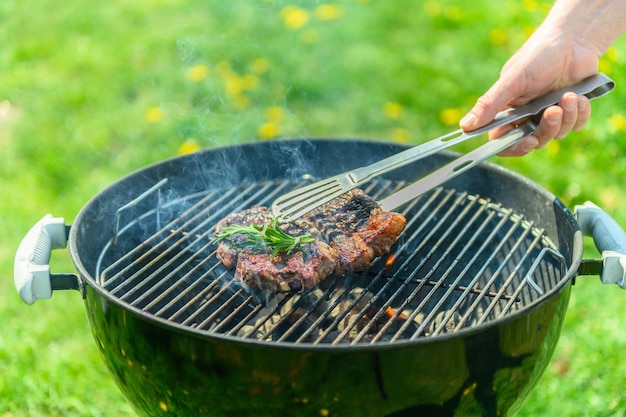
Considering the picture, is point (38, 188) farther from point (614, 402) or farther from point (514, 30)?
point (514, 30)

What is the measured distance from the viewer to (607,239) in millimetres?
2467

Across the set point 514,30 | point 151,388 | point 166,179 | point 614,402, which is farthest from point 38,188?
point 514,30

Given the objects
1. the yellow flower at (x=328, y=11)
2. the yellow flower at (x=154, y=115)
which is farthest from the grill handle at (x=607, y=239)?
the yellow flower at (x=328, y=11)

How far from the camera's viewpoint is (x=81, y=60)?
231 inches

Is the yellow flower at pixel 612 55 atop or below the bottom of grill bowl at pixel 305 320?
below

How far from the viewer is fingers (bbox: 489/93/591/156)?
2.63 m

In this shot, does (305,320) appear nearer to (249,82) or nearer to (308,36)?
(249,82)

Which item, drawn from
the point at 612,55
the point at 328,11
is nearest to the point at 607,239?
the point at 612,55

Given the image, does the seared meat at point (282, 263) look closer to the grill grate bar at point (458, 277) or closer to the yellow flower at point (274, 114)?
the grill grate bar at point (458, 277)

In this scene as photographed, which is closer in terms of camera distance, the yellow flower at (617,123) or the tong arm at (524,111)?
the tong arm at (524,111)

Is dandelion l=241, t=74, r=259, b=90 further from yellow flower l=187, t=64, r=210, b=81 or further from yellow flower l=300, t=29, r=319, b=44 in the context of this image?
yellow flower l=300, t=29, r=319, b=44

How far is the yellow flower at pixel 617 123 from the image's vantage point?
5074 mm

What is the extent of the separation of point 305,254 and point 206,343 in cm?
59

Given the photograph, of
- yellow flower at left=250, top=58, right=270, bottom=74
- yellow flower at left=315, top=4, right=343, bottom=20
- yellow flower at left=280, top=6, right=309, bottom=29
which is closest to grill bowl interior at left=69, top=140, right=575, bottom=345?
yellow flower at left=250, top=58, right=270, bottom=74
